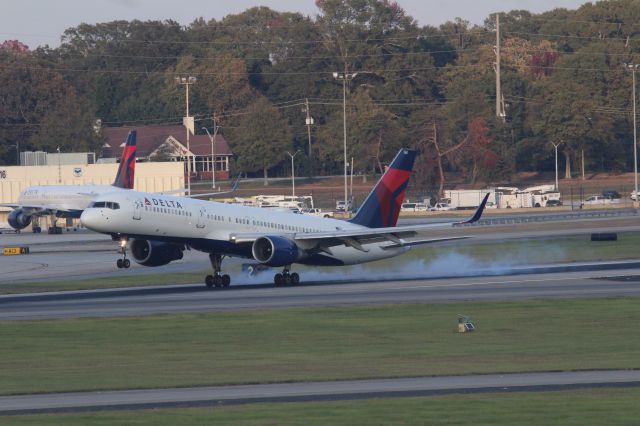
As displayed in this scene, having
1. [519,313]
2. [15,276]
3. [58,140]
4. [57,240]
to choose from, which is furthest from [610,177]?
[519,313]

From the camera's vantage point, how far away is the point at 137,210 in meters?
56.2

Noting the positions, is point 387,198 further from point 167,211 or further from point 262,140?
point 262,140

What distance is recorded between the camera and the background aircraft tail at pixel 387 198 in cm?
6450

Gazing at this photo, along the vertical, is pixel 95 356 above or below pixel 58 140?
below

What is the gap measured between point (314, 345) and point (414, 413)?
12332mm

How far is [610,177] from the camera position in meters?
178

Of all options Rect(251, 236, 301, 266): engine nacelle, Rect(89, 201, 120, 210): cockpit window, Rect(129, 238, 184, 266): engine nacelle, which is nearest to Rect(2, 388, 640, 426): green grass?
Rect(89, 201, 120, 210): cockpit window

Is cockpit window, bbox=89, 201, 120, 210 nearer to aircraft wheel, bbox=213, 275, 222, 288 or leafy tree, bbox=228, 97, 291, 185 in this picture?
aircraft wheel, bbox=213, 275, 222, 288

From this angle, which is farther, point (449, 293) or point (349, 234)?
point (349, 234)

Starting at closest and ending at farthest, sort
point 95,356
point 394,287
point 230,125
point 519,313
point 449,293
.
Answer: point 95,356 < point 519,313 < point 449,293 < point 394,287 < point 230,125

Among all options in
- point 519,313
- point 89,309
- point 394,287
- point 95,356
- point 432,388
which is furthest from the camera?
point 394,287

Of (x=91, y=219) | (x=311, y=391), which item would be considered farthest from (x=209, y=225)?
(x=311, y=391)

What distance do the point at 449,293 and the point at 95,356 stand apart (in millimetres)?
22328

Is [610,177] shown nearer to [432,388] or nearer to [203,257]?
[203,257]
